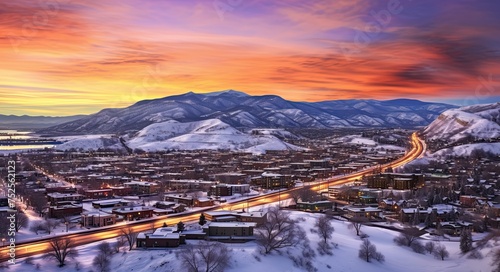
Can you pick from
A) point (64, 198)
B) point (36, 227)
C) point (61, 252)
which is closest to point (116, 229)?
point (36, 227)

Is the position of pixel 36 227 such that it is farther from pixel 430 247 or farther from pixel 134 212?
pixel 430 247

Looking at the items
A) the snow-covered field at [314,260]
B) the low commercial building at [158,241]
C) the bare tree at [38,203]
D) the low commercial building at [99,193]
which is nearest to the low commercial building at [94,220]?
the bare tree at [38,203]

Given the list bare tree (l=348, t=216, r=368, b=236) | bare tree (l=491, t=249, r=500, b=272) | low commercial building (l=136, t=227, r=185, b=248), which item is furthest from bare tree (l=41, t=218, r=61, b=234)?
bare tree (l=491, t=249, r=500, b=272)

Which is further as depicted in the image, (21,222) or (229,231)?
(21,222)

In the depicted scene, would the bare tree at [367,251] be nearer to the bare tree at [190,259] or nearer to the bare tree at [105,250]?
the bare tree at [190,259]

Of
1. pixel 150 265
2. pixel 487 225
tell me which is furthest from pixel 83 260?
pixel 487 225

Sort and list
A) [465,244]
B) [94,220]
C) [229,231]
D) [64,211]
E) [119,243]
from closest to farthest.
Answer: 1. [119,243]
2. [229,231]
3. [465,244]
4. [94,220]
5. [64,211]

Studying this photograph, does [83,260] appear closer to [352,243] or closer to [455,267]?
[352,243]
